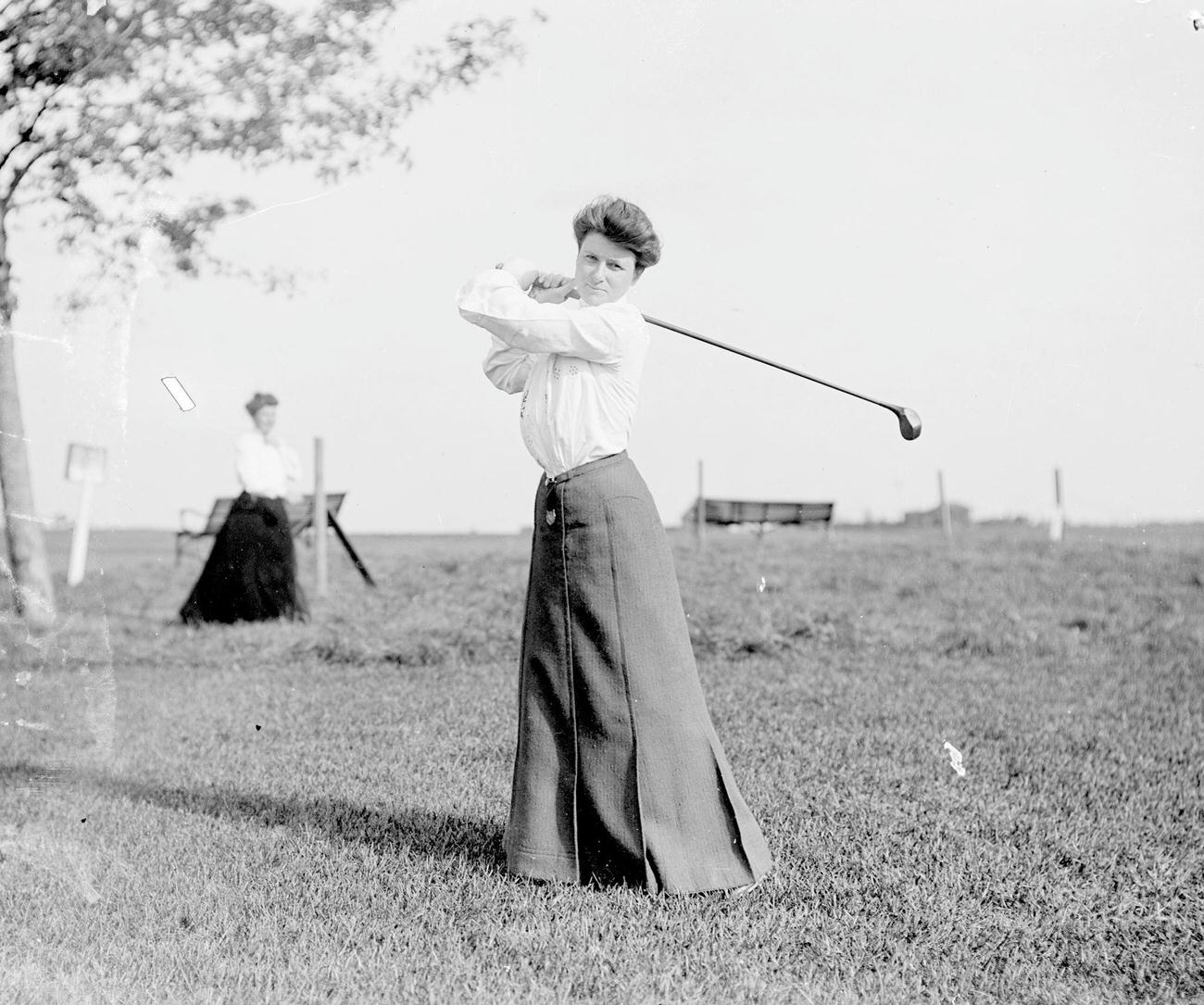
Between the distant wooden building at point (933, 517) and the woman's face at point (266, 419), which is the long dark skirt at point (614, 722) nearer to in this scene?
the woman's face at point (266, 419)

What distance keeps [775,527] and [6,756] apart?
12666mm

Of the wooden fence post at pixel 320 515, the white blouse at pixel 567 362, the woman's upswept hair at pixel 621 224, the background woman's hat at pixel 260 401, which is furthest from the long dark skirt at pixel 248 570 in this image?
the woman's upswept hair at pixel 621 224

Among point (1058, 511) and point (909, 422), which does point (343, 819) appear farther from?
point (1058, 511)

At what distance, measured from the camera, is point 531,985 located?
119 inches

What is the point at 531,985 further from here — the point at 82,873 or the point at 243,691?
the point at 243,691

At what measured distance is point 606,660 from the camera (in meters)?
3.63

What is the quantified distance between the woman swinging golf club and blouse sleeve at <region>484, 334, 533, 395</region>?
3.5 inches

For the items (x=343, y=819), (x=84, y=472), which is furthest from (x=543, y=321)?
(x=84, y=472)

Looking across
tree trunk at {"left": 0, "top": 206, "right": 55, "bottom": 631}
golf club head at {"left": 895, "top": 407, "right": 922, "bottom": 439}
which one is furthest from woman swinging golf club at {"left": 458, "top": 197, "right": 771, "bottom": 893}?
tree trunk at {"left": 0, "top": 206, "right": 55, "bottom": 631}

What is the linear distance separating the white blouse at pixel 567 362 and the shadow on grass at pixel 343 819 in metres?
1.32

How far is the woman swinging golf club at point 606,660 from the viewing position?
3611mm

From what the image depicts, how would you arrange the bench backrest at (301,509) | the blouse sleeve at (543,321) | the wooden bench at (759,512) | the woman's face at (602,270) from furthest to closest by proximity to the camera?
1. the wooden bench at (759,512)
2. the bench backrest at (301,509)
3. the woman's face at (602,270)
4. the blouse sleeve at (543,321)

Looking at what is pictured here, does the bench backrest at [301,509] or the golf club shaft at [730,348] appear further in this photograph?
the bench backrest at [301,509]

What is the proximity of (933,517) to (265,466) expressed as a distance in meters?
14.4
